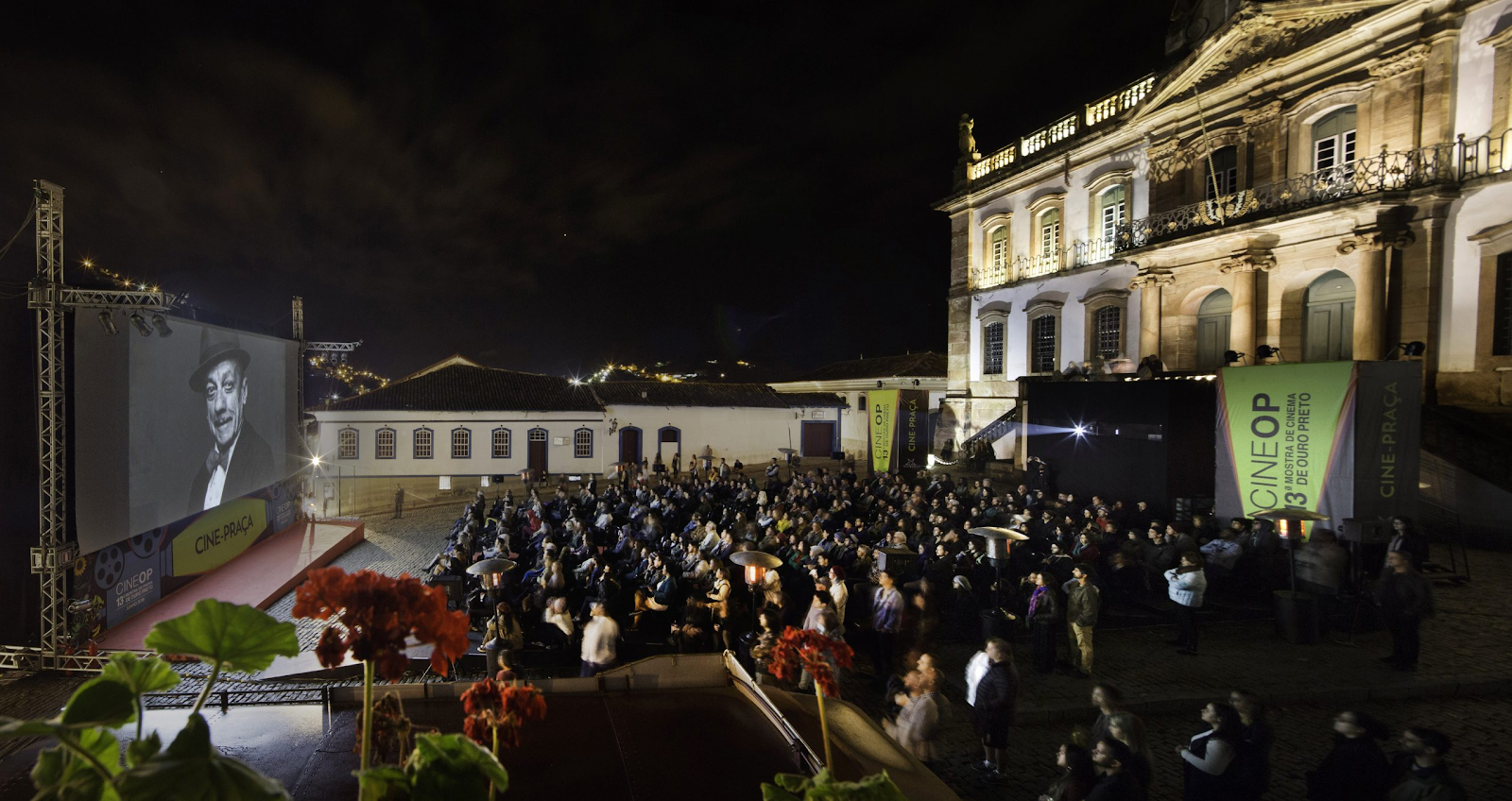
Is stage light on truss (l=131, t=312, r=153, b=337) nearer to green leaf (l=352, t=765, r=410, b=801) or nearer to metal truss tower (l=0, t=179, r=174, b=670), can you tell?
metal truss tower (l=0, t=179, r=174, b=670)

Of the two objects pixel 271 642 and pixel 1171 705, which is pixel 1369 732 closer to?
pixel 1171 705

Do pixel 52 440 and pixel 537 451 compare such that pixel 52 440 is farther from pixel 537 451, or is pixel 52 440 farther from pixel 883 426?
pixel 537 451

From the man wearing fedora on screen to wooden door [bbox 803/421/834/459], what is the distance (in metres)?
24.9

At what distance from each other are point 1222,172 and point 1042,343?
24.6 feet

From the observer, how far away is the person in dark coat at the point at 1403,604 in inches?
279

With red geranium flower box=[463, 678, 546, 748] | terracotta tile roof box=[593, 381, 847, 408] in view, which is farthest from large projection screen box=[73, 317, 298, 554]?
terracotta tile roof box=[593, 381, 847, 408]

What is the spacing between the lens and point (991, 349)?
25.5 meters

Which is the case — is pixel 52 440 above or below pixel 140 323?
below

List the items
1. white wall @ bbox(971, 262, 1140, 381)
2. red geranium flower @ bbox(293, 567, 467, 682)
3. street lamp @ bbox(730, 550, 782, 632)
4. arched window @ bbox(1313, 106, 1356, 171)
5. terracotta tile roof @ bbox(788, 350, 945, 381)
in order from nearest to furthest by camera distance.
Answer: red geranium flower @ bbox(293, 567, 467, 682), street lamp @ bbox(730, 550, 782, 632), arched window @ bbox(1313, 106, 1356, 171), white wall @ bbox(971, 262, 1140, 381), terracotta tile roof @ bbox(788, 350, 945, 381)

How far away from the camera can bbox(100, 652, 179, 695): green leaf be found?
1.23 m

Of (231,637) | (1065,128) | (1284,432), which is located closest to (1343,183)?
(1065,128)

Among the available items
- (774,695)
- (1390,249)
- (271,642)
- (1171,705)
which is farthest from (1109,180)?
(271,642)

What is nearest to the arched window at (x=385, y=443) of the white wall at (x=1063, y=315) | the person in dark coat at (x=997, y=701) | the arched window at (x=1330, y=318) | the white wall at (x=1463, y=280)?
the white wall at (x=1063, y=315)

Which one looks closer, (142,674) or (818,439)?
(142,674)
